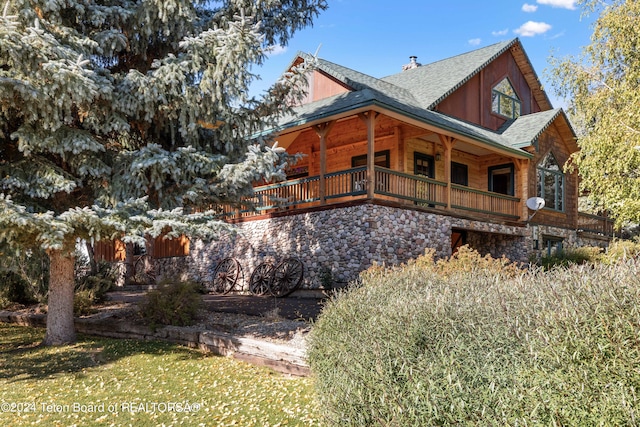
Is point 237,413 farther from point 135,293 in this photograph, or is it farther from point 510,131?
point 510,131

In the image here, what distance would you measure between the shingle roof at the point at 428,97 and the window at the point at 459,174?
4.66ft

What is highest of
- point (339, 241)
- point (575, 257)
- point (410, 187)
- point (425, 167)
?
point (425, 167)

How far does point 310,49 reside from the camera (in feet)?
32.1

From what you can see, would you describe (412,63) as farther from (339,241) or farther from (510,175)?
(339,241)

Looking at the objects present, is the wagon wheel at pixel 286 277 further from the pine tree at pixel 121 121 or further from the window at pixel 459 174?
the window at pixel 459 174

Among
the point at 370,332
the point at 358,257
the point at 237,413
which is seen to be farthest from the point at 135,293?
the point at 370,332

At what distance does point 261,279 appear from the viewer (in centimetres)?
1468

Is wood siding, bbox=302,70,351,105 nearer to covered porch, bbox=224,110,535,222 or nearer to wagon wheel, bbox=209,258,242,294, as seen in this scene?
covered porch, bbox=224,110,535,222

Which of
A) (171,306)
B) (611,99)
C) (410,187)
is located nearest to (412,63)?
(611,99)

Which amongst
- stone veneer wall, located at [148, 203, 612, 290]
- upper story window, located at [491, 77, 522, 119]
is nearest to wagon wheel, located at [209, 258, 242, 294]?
stone veneer wall, located at [148, 203, 612, 290]

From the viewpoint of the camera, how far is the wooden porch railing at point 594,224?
2114 centimetres

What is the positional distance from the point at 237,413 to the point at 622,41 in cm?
1401

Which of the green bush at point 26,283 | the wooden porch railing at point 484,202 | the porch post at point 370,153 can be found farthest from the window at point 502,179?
the green bush at point 26,283

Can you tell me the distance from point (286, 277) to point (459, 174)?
8.08 metres
